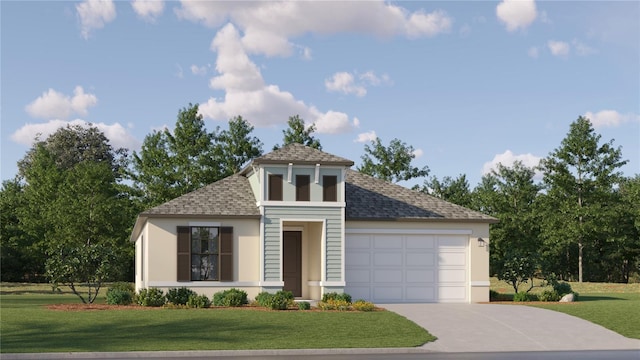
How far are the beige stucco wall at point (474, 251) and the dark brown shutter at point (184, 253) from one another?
7399 mm

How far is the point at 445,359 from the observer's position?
63.0 feet

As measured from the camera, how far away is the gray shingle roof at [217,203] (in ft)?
103

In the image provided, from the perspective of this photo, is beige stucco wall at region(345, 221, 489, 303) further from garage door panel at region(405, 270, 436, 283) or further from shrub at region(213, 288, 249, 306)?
shrub at region(213, 288, 249, 306)

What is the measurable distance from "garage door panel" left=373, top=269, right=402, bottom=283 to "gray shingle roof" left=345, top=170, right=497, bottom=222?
6.85 feet

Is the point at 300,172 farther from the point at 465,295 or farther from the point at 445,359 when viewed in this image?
the point at 445,359

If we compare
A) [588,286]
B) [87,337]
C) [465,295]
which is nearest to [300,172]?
[465,295]

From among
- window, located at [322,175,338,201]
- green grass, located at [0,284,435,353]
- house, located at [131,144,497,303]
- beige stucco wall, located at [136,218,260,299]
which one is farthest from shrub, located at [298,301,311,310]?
window, located at [322,175,338,201]

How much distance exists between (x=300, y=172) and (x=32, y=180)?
132ft

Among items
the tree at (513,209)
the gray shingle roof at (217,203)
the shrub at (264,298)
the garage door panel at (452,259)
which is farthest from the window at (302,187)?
the tree at (513,209)

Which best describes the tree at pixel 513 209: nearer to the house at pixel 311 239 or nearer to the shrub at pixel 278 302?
the house at pixel 311 239

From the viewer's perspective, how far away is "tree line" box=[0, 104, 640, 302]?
51562mm

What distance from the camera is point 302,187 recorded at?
1241 inches

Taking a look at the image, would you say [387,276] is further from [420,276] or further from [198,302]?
[198,302]

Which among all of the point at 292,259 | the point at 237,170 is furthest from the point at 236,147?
the point at 292,259
